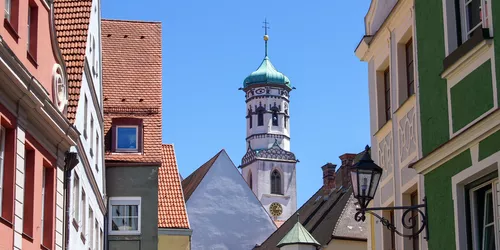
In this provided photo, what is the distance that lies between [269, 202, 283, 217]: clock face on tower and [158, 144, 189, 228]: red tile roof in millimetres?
77476

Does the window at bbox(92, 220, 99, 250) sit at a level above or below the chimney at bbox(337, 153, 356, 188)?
below

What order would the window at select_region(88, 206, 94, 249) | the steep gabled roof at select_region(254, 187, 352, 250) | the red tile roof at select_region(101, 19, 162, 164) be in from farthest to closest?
the steep gabled roof at select_region(254, 187, 352, 250) → the red tile roof at select_region(101, 19, 162, 164) → the window at select_region(88, 206, 94, 249)

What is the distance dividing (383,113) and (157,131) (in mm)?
15173

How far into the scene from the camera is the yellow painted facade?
32.5m

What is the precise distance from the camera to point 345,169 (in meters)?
47.4

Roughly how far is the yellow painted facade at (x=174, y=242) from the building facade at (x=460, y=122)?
2147 centimetres

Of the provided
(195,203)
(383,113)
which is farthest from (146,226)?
(195,203)

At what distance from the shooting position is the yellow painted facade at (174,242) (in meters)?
32.5

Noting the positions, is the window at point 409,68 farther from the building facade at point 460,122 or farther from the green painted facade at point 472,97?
the green painted facade at point 472,97

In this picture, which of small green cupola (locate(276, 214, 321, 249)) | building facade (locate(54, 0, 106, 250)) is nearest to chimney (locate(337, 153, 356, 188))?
small green cupola (locate(276, 214, 321, 249))

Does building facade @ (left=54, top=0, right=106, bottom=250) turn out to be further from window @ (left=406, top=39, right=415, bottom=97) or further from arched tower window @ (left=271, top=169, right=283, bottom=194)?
arched tower window @ (left=271, top=169, right=283, bottom=194)

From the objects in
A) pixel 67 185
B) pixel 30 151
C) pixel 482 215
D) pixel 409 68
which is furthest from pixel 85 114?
pixel 482 215

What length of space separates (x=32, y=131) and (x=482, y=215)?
26.6 feet

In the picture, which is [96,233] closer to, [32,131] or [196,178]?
[32,131]
